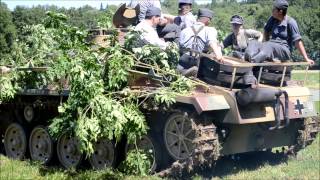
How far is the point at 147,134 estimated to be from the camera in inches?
381

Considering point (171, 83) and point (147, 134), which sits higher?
point (171, 83)

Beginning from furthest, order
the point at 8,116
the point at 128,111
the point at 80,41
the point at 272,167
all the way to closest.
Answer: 1. the point at 8,116
2. the point at 272,167
3. the point at 80,41
4. the point at 128,111

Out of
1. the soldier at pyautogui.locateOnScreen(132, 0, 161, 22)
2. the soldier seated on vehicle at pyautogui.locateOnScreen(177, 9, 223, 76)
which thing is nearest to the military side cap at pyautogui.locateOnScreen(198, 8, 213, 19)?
the soldier seated on vehicle at pyautogui.locateOnScreen(177, 9, 223, 76)

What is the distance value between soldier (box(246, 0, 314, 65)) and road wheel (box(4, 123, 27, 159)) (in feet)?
15.4

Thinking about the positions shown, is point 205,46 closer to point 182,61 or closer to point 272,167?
point 182,61

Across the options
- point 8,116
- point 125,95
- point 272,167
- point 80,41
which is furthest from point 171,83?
point 8,116

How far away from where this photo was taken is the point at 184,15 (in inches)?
441

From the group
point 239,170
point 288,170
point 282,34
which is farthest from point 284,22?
point 239,170

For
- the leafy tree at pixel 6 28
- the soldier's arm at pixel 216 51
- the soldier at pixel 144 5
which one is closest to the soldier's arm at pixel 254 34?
the soldier at pixel 144 5

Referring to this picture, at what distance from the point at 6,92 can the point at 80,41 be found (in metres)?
1.94

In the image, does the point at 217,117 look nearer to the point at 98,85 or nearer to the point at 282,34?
the point at 98,85

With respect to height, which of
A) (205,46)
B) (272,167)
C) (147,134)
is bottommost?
(272,167)

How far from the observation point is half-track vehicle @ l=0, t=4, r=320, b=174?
8.96m

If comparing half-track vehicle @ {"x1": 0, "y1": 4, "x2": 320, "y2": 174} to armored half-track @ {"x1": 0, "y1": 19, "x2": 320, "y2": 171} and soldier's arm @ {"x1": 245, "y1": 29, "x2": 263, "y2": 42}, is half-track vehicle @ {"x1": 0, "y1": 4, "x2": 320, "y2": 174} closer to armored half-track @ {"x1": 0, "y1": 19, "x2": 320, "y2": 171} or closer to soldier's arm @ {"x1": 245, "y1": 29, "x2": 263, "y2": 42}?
armored half-track @ {"x1": 0, "y1": 19, "x2": 320, "y2": 171}
